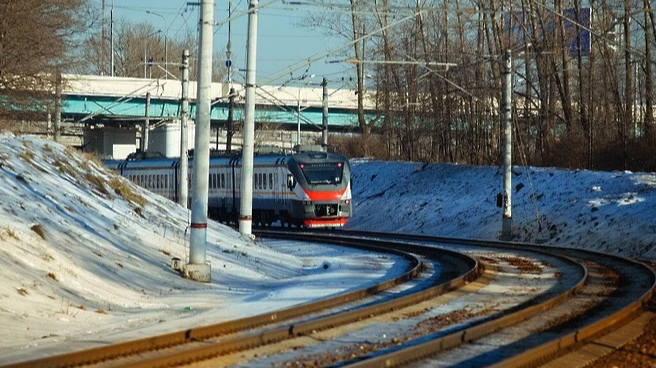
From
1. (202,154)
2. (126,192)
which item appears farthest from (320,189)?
(202,154)

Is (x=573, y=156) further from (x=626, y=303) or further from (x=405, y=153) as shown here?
(x=626, y=303)

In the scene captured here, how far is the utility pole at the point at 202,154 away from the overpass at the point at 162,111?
54.9 metres

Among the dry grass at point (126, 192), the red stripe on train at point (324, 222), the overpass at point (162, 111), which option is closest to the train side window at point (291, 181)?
the red stripe on train at point (324, 222)

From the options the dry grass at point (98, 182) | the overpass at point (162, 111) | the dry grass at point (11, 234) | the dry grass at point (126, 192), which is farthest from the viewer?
the overpass at point (162, 111)

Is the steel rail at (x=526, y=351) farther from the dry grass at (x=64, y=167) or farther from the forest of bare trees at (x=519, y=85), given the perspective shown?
the forest of bare trees at (x=519, y=85)

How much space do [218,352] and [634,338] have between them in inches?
206

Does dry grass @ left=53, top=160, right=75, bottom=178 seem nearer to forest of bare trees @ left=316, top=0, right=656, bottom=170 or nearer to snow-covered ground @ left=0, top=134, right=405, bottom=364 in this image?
snow-covered ground @ left=0, top=134, right=405, bottom=364

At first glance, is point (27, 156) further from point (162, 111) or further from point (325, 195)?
point (162, 111)

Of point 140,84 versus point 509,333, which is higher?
point 140,84

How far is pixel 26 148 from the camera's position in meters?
25.9

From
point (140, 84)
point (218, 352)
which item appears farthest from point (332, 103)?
point (218, 352)

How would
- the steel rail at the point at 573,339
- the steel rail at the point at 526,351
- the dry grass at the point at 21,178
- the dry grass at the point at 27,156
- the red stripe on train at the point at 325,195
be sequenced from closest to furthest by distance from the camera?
the steel rail at the point at 526,351, the steel rail at the point at 573,339, the dry grass at the point at 21,178, the dry grass at the point at 27,156, the red stripe on train at the point at 325,195

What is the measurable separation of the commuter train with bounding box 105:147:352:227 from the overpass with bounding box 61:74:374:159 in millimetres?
24570

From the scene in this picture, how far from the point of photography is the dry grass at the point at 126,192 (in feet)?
92.0
